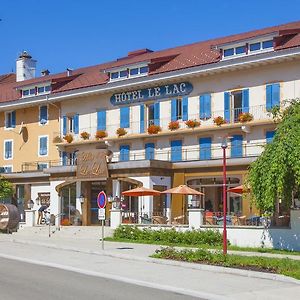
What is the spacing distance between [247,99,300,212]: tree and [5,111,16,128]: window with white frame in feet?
104

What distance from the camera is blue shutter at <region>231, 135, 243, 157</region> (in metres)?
37.5

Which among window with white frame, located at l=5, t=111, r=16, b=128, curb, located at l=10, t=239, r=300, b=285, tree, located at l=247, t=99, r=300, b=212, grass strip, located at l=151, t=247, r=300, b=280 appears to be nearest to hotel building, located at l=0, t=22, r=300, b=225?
window with white frame, located at l=5, t=111, r=16, b=128

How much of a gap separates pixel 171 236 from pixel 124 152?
15195 mm

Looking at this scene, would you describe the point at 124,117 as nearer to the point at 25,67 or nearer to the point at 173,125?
the point at 173,125

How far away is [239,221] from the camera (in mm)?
29391

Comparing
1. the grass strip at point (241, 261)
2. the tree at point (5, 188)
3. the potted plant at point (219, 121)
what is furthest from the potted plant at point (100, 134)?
the grass strip at point (241, 261)

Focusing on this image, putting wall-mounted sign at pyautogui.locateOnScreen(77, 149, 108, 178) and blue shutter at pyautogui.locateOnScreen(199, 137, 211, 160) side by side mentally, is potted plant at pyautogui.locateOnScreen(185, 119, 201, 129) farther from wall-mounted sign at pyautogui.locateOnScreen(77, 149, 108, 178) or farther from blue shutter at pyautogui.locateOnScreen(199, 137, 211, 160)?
wall-mounted sign at pyautogui.locateOnScreen(77, 149, 108, 178)

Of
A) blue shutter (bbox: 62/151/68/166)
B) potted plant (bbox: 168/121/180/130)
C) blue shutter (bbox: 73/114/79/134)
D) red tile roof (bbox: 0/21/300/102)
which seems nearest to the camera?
red tile roof (bbox: 0/21/300/102)

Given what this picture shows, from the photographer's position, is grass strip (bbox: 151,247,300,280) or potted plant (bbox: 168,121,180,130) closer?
grass strip (bbox: 151,247,300,280)

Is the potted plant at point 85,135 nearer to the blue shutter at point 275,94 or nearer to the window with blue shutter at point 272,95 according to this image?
the window with blue shutter at point 272,95

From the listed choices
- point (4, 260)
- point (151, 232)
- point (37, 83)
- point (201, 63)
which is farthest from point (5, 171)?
point (4, 260)

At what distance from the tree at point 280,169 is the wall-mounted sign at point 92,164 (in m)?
15.3

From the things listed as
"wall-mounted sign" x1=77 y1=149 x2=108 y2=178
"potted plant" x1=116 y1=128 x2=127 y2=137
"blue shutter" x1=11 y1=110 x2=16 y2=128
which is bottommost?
"wall-mounted sign" x1=77 y1=149 x2=108 y2=178

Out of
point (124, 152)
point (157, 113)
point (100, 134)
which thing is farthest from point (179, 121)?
point (100, 134)
